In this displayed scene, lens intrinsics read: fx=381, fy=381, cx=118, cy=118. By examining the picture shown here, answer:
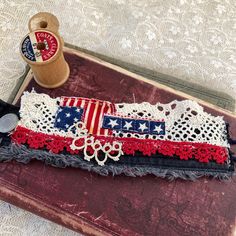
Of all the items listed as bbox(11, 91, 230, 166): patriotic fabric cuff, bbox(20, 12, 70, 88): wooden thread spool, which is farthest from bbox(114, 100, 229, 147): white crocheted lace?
bbox(20, 12, 70, 88): wooden thread spool

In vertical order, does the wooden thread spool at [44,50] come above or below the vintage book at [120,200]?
above

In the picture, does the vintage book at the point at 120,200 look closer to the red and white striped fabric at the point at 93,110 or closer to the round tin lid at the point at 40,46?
the red and white striped fabric at the point at 93,110

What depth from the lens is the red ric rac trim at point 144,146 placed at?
A: 2.80 feet

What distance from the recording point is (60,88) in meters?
0.95

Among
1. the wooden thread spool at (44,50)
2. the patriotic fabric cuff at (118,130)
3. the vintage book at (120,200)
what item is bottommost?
the vintage book at (120,200)

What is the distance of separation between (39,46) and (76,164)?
28 cm

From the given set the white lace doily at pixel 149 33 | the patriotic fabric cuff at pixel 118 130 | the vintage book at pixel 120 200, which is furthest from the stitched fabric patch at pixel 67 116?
the white lace doily at pixel 149 33

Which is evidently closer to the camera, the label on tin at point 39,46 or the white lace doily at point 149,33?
the label on tin at point 39,46

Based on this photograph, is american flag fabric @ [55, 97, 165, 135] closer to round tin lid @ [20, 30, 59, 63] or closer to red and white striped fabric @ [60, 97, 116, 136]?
red and white striped fabric @ [60, 97, 116, 136]

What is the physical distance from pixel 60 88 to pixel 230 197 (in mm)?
480

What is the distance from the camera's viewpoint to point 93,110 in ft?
2.96

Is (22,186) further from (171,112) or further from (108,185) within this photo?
(171,112)

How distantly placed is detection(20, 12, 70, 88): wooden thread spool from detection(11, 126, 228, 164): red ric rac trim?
143 millimetres

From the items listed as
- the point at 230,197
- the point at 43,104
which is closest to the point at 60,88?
the point at 43,104
